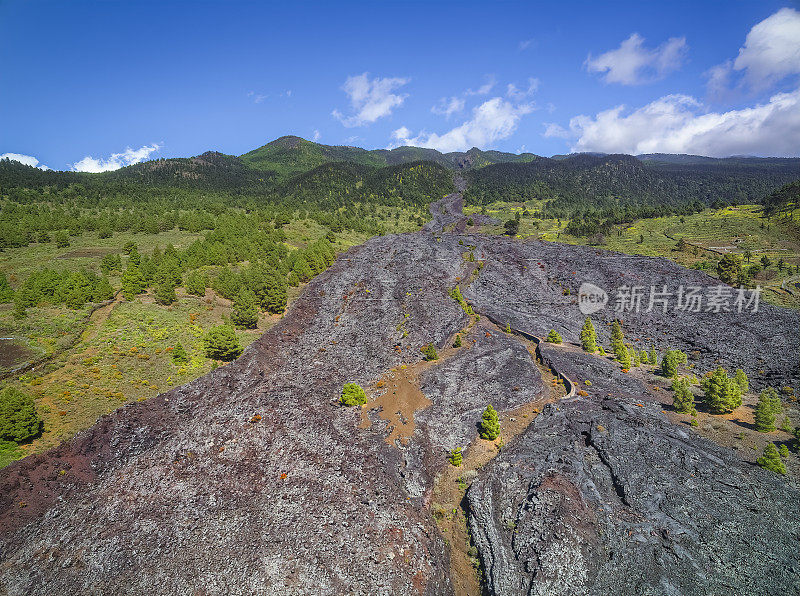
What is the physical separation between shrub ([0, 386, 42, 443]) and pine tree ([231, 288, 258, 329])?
79.9 ft

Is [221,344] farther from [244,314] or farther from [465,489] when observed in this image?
[465,489]

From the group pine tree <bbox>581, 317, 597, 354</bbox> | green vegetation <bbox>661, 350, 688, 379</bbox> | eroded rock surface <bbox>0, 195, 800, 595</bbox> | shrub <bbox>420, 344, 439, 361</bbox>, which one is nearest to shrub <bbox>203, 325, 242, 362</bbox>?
eroded rock surface <bbox>0, 195, 800, 595</bbox>

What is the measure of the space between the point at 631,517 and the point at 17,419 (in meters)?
41.0

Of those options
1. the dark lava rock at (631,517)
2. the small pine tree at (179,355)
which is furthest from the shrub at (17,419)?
the dark lava rock at (631,517)

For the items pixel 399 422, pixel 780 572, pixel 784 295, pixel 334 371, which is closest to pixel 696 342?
pixel 784 295

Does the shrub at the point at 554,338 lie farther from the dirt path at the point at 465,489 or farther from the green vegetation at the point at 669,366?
the green vegetation at the point at 669,366

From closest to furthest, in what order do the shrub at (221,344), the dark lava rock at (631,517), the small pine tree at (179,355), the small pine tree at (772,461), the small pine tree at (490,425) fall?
the dark lava rock at (631,517) < the small pine tree at (772,461) < the small pine tree at (490,425) < the small pine tree at (179,355) < the shrub at (221,344)

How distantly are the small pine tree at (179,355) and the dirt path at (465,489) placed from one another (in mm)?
28690

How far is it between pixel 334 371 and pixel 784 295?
2875 inches

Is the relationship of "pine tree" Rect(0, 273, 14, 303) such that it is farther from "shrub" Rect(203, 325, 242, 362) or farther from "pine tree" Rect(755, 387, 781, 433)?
"pine tree" Rect(755, 387, 781, 433)

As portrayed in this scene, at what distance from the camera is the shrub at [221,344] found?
41.0 meters

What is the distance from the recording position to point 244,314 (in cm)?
5053

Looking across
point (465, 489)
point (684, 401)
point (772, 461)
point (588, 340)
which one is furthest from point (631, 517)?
point (588, 340)

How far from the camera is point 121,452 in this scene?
27891 millimetres
